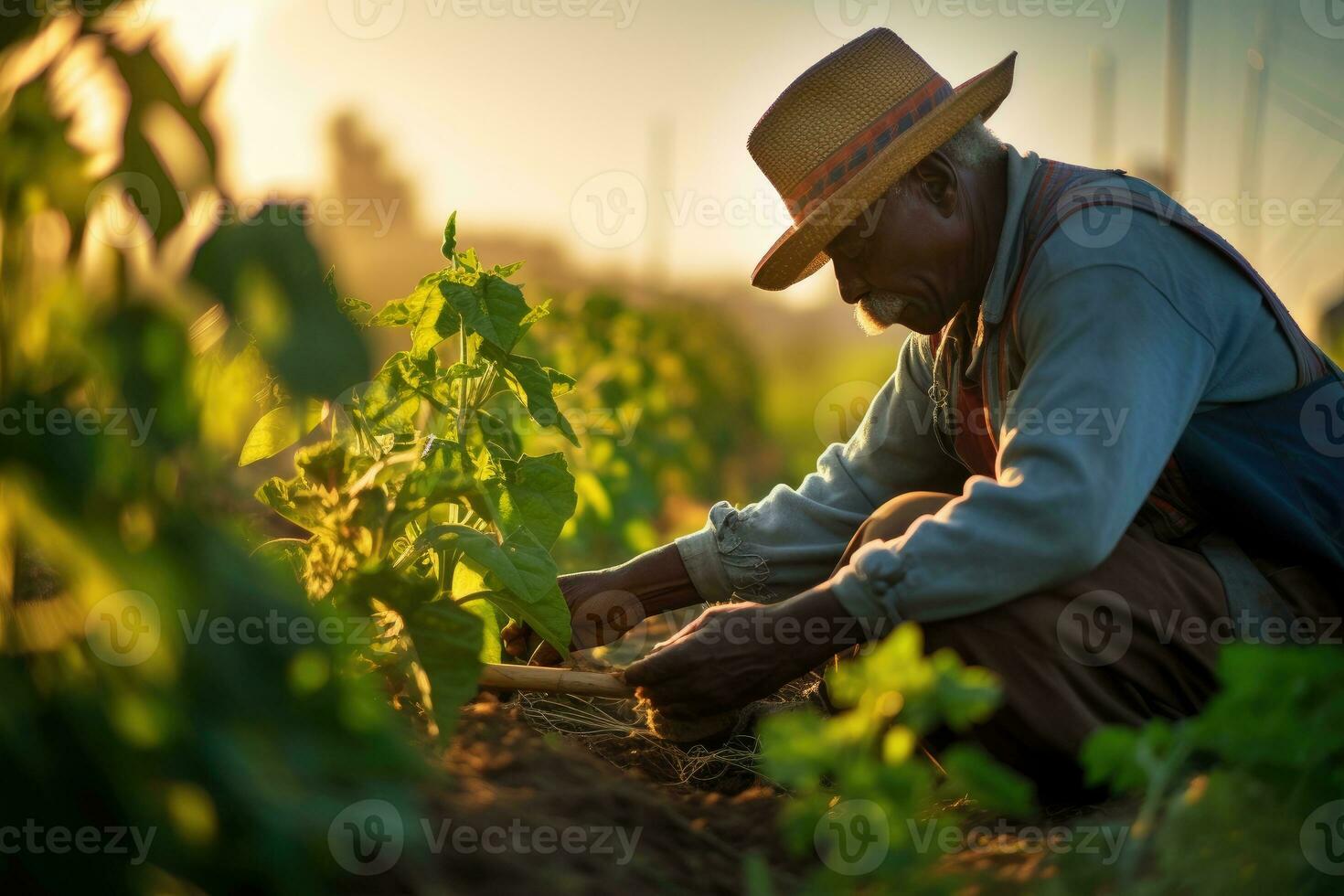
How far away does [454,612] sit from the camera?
1.96 m

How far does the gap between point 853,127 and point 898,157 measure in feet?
0.49

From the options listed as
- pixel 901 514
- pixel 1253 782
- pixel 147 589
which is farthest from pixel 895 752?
pixel 901 514

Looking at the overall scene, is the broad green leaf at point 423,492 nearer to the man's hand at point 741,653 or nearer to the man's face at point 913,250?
the man's hand at point 741,653

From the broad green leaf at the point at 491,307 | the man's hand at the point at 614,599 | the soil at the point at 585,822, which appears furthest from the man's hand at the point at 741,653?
the broad green leaf at the point at 491,307

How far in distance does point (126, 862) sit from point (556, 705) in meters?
1.57

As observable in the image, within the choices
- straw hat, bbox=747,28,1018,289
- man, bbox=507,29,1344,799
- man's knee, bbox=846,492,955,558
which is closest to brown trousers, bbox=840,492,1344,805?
man, bbox=507,29,1344,799

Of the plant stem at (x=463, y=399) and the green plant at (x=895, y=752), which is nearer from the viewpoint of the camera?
the green plant at (x=895, y=752)

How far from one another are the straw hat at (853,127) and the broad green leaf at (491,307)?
2.07ft

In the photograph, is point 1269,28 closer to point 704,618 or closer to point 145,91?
point 704,618

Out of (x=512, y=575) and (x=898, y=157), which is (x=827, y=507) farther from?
(x=512, y=575)

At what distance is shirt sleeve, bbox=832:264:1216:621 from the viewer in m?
2.06

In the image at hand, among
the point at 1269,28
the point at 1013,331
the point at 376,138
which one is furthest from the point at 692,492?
the point at 376,138

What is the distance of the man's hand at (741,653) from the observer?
7.15ft

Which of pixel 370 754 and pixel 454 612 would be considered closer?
pixel 370 754
